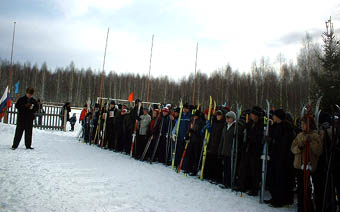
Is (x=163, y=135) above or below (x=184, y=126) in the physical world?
below

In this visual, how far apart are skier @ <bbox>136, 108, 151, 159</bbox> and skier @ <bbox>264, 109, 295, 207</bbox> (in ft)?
16.9

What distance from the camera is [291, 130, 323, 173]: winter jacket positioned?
162 inches

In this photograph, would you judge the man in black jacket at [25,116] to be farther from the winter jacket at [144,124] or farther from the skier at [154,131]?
the skier at [154,131]

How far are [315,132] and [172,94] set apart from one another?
45.9 meters

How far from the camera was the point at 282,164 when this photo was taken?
4.88 m

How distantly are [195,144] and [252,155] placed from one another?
79.1 inches

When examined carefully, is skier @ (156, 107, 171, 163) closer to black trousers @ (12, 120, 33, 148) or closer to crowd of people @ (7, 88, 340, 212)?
crowd of people @ (7, 88, 340, 212)

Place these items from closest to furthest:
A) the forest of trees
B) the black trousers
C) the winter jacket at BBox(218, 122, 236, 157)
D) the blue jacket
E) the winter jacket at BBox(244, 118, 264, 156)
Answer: the winter jacket at BBox(244, 118, 264, 156)
the winter jacket at BBox(218, 122, 236, 157)
the blue jacket
the black trousers
the forest of trees

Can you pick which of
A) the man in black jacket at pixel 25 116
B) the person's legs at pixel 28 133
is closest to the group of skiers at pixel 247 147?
the person's legs at pixel 28 133

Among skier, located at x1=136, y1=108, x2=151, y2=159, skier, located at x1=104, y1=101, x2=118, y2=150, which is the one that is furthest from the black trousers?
skier, located at x1=136, y1=108, x2=151, y2=159

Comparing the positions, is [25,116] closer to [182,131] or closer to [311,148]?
[182,131]

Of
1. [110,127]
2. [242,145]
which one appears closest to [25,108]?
[110,127]

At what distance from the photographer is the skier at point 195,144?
23.5ft

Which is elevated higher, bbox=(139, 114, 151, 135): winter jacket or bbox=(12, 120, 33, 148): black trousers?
bbox=(139, 114, 151, 135): winter jacket
